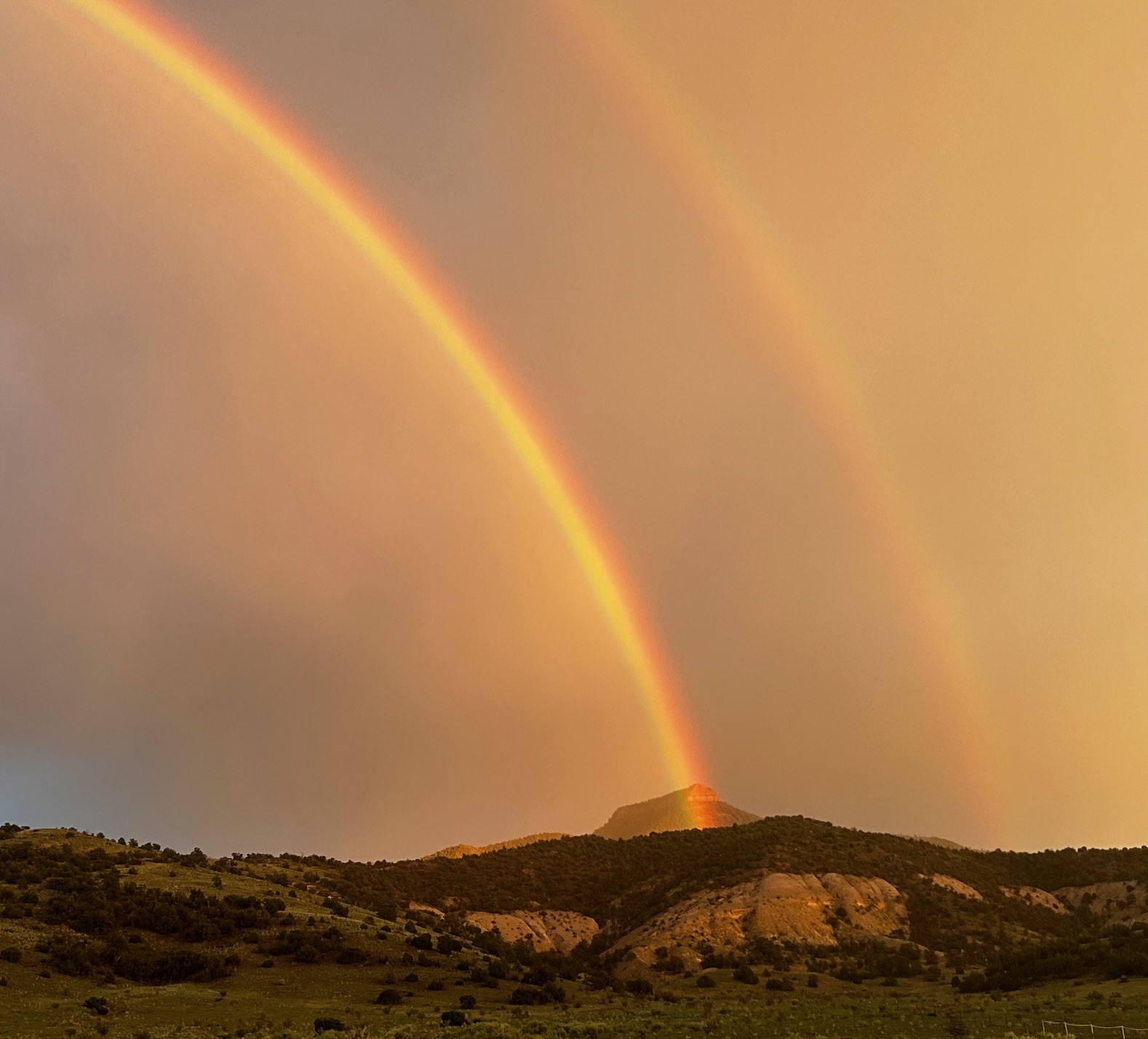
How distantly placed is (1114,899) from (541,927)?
260 ft

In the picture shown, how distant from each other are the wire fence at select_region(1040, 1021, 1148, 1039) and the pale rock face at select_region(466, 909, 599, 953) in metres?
70.3

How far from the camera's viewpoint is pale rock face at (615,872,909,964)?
9388 centimetres

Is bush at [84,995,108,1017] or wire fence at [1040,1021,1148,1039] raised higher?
bush at [84,995,108,1017]

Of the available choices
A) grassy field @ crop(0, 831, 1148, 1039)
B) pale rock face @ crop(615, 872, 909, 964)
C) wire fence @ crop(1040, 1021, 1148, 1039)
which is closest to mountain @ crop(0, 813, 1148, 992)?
pale rock face @ crop(615, 872, 909, 964)

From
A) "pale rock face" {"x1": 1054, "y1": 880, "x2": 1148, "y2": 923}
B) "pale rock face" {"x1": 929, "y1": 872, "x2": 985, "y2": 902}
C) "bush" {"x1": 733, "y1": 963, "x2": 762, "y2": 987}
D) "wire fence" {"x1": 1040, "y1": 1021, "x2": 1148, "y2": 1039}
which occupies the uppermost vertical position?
"pale rock face" {"x1": 929, "y1": 872, "x2": 985, "y2": 902}

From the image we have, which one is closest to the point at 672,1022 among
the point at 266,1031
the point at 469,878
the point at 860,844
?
the point at 266,1031

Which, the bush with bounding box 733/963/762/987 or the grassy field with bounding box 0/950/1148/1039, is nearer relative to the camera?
the grassy field with bounding box 0/950/1148/1039

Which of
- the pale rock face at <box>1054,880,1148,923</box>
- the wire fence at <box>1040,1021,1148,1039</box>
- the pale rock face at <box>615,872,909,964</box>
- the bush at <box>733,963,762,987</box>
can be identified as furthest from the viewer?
the pale rock face at <box>1054,880,1148,923</box>

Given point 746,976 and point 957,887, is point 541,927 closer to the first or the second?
point 746,976

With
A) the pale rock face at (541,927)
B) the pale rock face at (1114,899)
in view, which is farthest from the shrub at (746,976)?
the pale rock face at (1114,899)

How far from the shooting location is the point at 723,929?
313 ft

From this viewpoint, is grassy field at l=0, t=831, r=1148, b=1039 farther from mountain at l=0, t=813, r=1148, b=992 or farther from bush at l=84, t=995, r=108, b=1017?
mountain at l=0, t=813, r=1148, b=992

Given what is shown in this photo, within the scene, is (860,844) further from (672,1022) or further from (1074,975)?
(672,1022)

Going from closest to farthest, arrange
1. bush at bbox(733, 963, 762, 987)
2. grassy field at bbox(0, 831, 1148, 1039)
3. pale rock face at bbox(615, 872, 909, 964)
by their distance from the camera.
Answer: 1. grassy field at bbox(0, 831, 1148, 1039)
2. bush at bbox(733, 963, 762, 987)
3. pale rock face at bbox(615, 872, 909, 964)
